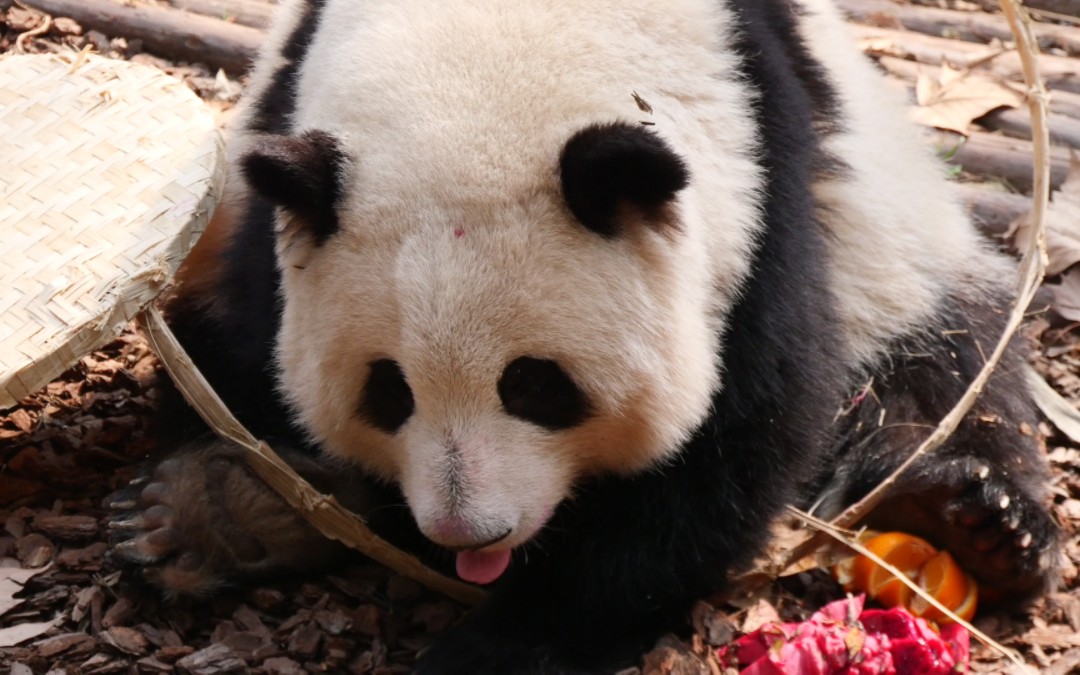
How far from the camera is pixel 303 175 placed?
2.60 metres

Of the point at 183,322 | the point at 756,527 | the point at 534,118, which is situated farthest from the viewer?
the point at 183,322

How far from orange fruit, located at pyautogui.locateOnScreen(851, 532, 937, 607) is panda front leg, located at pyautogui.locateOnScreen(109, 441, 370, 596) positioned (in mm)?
1492

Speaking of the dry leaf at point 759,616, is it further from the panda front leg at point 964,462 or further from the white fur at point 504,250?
the white fur at point 504,250

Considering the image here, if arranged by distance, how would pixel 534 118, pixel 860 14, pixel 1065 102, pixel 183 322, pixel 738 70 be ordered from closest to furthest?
1. pixel 534 118
2. pixel 738 70
3. pixel 183 322
4. pixel 1065 102
5. pixel 860 14

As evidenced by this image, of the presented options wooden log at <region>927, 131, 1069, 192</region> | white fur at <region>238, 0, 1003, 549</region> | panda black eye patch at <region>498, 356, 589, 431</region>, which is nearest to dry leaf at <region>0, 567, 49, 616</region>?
white fur at <region>238, 0, 1003, 549</region>

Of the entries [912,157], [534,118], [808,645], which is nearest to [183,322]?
[534,118]

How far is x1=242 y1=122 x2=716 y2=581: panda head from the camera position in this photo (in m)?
2.57

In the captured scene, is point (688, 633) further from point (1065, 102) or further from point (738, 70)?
point (1065, 102)

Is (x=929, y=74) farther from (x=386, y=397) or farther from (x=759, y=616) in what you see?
(x=386, y=397)

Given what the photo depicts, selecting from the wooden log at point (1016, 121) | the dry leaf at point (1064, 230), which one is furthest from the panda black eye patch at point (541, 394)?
the wooden log at point (1016, 121)

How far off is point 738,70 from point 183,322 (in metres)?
1.88

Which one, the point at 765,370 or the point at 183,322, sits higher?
the point at 765,370

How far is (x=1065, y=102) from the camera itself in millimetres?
5375

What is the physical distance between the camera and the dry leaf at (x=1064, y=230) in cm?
475
